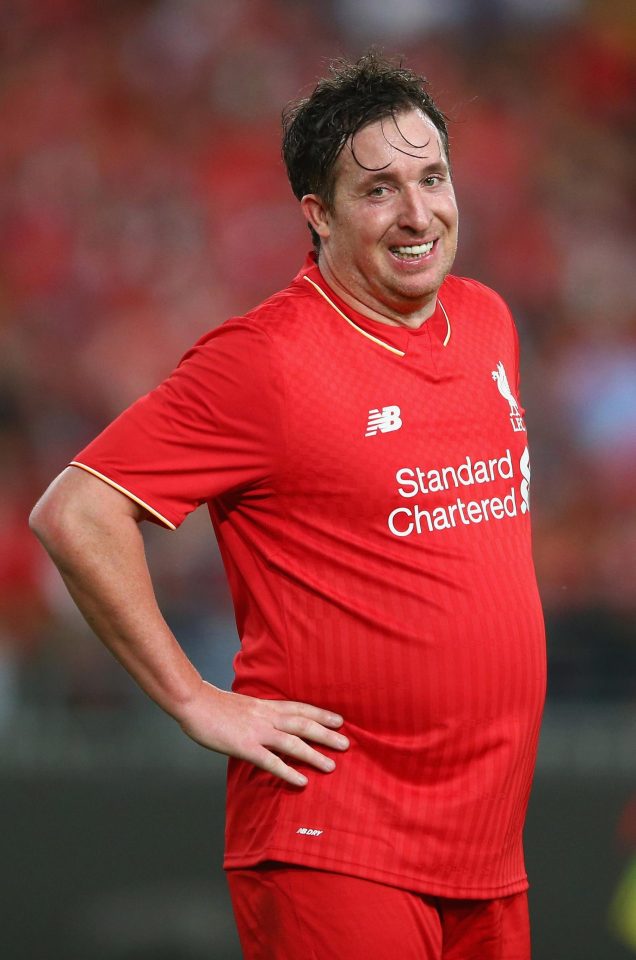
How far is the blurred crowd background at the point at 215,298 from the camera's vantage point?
13.1ft

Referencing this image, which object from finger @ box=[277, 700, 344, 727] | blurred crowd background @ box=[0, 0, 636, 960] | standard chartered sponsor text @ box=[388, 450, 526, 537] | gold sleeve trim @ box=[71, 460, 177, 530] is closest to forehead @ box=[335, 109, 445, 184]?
standard chartered sponsor text @ box=[388, 450, 526, 537]

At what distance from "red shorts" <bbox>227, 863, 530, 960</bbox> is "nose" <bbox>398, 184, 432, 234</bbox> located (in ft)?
3.33

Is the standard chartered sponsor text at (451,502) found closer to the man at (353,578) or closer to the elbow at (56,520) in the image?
the man at (353,578)

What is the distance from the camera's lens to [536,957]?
3.89 m

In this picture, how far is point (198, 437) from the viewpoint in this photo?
7.16 ft

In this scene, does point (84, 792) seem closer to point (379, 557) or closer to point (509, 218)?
point (379, 557)

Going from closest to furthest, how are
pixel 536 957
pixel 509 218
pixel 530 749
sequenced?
1. pixel 530 749
2. pixel 536 957
3. pixel 509 218

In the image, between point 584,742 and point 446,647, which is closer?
point 446,647

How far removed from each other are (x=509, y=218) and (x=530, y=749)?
4.45m

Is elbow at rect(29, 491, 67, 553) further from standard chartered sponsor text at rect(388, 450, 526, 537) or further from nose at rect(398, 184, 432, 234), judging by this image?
nose at rect(398, 184, 432, 234)

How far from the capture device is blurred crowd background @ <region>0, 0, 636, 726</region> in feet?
17.8

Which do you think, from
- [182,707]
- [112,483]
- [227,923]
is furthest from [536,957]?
[112,483]

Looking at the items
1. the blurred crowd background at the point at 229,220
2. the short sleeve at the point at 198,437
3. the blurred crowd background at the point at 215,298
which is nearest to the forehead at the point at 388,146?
the short sleeve at the point at 198,437

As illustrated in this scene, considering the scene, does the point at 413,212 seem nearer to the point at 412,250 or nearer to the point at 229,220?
the point at 412,250
